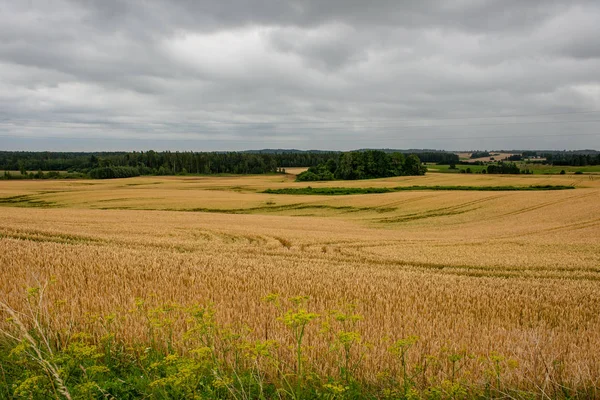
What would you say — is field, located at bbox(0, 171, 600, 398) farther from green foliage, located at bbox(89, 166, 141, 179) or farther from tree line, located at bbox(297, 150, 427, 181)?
green foliage, located at bbox(89, 166, 141, 179)

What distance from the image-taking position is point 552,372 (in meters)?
4.61

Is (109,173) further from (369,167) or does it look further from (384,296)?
(384,296)

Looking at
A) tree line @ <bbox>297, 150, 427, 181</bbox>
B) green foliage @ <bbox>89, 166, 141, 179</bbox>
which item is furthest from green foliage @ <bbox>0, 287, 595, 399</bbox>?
green foliage @ <bbox>89, 166, 141, 179</bbox>

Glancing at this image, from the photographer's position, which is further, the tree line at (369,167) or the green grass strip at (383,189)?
the tree line at (369,167)

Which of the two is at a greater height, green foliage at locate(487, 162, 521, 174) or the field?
green foliage at locate(487, 162, 521, 174)

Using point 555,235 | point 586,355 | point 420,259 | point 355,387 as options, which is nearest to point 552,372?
point 586,355

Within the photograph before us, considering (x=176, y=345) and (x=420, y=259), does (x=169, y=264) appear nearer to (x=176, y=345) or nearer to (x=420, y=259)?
(x=176, y=345)

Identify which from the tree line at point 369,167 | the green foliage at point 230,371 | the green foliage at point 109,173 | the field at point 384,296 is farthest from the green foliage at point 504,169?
the green foliage at point 230,371

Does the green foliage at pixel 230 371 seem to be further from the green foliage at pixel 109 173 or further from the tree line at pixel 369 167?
the green foliage at pixel 109 173

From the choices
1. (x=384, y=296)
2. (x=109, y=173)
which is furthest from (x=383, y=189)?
(x=109, y=173)

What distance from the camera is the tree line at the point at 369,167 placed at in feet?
348

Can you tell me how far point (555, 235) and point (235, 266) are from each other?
22.5 m

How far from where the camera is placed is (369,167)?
106938 millimetres

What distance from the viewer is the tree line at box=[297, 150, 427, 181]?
10619cm
